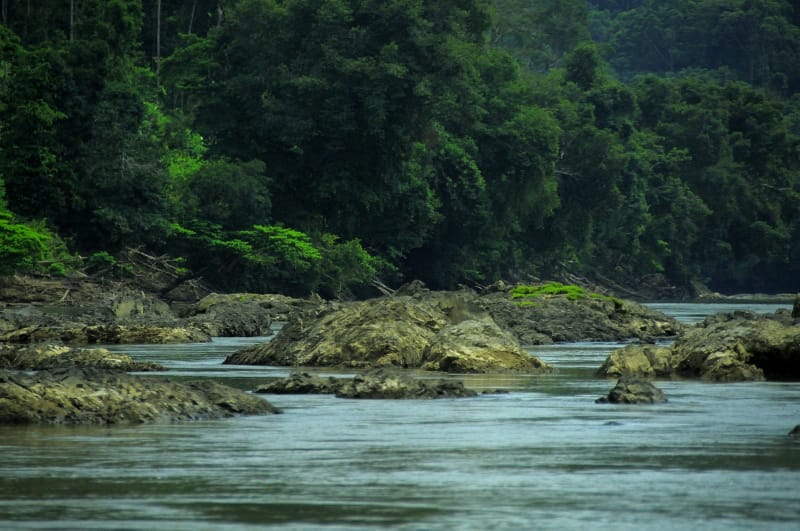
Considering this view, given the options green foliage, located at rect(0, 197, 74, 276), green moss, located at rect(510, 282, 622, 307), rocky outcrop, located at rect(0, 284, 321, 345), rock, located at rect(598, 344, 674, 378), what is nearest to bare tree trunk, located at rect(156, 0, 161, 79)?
green foliage, located at rect(0, 197, 74, 276)

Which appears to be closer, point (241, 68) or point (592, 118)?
point (241, 68)

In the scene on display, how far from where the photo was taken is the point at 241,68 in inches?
2950

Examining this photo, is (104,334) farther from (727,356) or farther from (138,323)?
(727,356)

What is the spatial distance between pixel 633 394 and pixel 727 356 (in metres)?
5.14

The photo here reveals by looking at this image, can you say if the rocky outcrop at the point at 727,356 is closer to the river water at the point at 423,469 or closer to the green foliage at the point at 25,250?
the river water at the point at 423,469

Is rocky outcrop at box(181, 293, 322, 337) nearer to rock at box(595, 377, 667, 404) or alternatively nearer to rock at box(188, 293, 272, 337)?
rock at box(188, 293, 272, 337)

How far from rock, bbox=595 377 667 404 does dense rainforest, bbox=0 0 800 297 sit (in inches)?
1462

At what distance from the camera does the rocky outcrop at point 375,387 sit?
19844 millimetres

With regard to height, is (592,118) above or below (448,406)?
above

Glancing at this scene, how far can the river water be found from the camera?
10.5m

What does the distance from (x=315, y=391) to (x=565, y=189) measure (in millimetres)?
72941

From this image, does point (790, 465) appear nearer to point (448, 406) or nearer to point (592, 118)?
point (448, 406)

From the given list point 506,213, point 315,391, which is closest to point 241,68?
point 506,213

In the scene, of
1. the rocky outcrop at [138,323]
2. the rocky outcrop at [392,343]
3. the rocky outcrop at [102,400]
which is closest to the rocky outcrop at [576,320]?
the rocky outcrop at [138,323]
